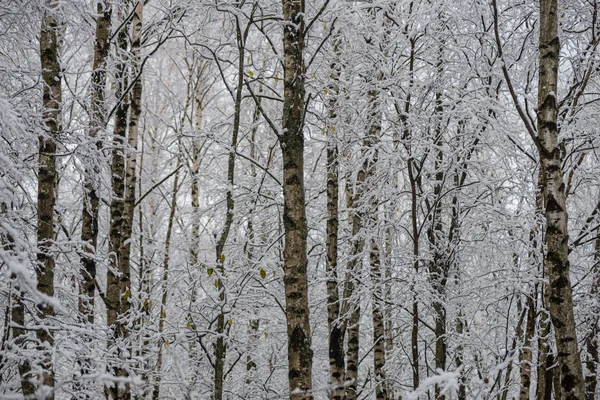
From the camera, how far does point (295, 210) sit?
12.6 feet

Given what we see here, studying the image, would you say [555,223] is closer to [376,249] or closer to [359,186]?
[359,186]

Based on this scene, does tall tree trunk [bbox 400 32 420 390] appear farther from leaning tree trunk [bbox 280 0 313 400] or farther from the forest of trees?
leaning tree trunk [bbox 280 0 313 400]

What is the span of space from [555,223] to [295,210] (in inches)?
74.9

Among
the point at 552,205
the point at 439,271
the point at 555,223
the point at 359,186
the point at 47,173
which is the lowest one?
the point at 439,271

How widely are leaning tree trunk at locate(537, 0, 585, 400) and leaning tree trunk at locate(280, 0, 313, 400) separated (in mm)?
1783

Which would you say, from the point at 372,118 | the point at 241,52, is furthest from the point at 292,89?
the point at 372,118

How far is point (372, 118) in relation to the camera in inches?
212

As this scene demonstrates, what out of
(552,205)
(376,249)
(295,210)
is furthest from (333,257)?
(552,205)

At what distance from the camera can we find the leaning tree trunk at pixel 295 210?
367 centimetres

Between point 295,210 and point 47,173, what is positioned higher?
point 47,173

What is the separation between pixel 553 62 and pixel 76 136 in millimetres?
3717

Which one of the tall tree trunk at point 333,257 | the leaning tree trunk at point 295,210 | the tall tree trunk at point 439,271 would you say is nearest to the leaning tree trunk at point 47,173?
the leaning tree trunk at point 295,210

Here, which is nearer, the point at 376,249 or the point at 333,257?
the point at 333,257

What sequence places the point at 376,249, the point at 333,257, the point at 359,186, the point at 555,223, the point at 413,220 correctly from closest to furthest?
the point at 555,223, the point at 413,220, the point at 359,186, the point at 333,257, the point at 376,249
